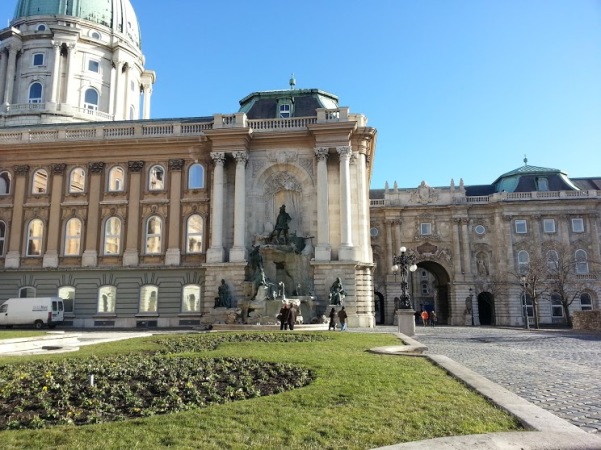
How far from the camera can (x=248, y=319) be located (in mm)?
29578

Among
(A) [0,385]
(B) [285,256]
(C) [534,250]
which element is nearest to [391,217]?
(C) [534,250]

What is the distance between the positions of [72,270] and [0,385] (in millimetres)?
30073

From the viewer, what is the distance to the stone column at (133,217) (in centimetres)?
3619

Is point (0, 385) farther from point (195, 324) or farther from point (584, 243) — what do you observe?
point (584, 243)

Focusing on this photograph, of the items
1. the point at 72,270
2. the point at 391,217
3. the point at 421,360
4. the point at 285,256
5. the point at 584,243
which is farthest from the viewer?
the point at 391,217

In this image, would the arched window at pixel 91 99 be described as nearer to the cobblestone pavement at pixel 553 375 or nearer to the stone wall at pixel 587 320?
the cobblestone pavement at pixel 553 375

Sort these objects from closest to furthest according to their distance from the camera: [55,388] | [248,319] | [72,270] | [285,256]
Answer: [55,388], [248,319], [285,256], [72,270]

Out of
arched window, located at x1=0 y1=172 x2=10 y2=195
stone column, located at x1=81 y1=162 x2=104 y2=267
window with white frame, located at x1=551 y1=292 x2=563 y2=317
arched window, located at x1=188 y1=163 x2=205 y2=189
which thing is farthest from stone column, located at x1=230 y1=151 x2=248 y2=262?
window with white frame, located at x1=551 y1=292 x2=563 y2=317

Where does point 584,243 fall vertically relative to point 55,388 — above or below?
above

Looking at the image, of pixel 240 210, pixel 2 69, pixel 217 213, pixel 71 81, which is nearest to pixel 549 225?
pixel 240 210

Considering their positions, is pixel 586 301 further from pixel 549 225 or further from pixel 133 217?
pixel 133 217

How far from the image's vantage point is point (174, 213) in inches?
1451

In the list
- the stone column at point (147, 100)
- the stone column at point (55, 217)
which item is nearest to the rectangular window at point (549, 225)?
the stone column at point (147, 100)

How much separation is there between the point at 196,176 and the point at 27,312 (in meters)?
14.8
